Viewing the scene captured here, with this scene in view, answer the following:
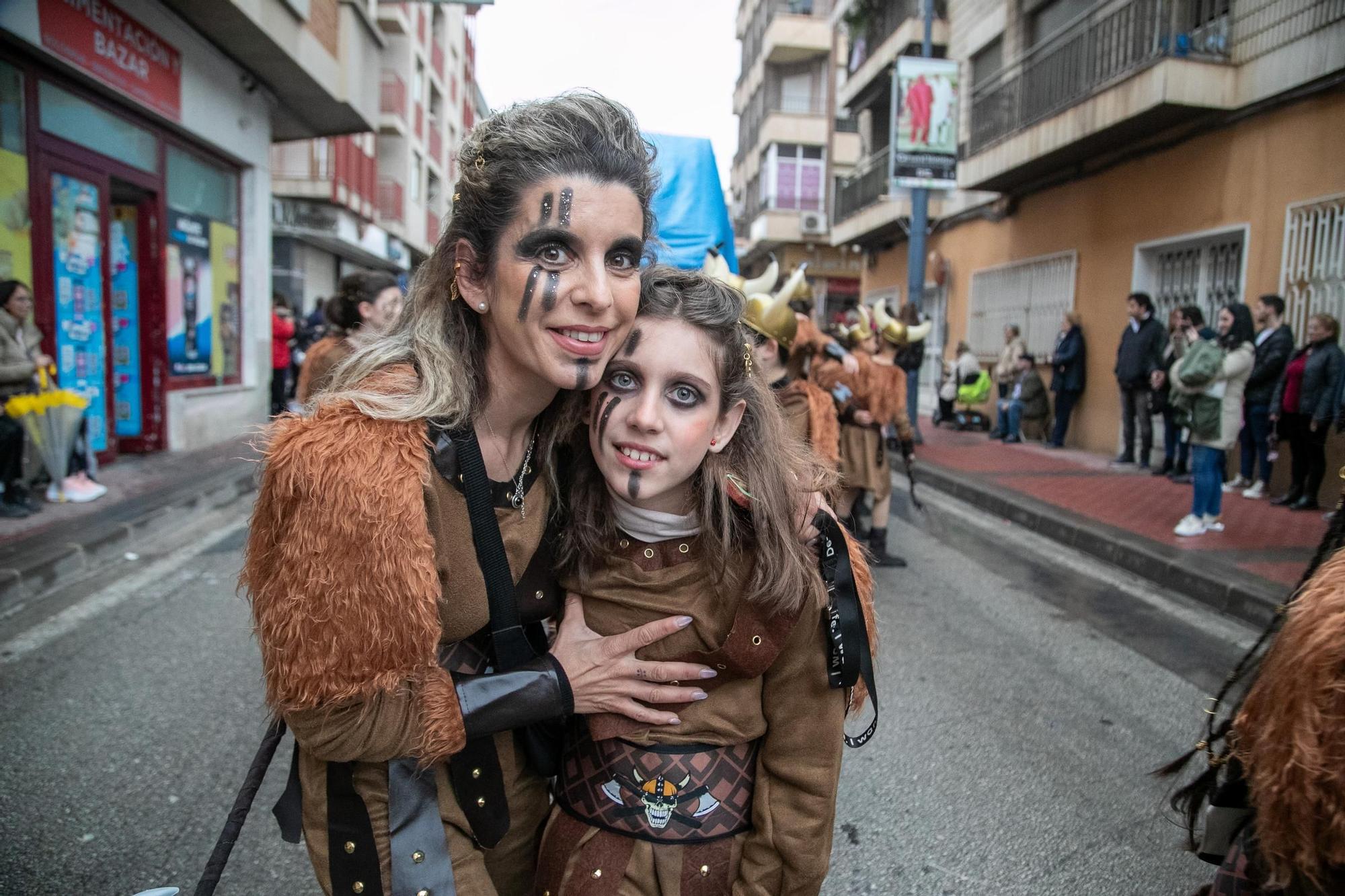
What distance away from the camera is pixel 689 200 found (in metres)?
6.12

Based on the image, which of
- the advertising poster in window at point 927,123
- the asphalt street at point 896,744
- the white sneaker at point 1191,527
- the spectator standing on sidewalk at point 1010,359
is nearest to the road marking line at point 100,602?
the asphalt street at point 896,744

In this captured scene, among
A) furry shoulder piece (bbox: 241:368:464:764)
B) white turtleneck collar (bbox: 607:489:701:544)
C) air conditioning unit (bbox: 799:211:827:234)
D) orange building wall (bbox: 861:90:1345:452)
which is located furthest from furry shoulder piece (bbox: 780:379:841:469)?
air conditioning unit (bbox: 799:211:827:234)

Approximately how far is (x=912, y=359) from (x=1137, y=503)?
4420 millimetres

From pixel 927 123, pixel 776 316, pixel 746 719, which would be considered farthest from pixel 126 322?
pixel 927 123

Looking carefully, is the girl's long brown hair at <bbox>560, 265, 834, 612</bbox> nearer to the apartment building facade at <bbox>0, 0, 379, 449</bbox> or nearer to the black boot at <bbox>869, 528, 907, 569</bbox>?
the black boot at <bbox>869, 528, 907, 569</bbox>

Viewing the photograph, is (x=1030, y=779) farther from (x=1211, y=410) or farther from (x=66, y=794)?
(x=1211, y=410)

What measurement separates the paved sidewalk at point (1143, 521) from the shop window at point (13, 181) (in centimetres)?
903

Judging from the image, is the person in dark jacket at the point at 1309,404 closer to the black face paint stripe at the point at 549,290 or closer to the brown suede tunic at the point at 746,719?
the brown suede tunic at the point at 746,719

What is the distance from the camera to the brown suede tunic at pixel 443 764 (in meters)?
1.36

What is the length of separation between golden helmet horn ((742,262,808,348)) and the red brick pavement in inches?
141

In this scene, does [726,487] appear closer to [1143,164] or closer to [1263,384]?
[1263,384]

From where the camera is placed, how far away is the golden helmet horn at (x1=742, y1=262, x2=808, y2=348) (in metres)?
4.61

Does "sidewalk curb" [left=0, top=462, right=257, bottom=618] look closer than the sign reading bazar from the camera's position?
Yes

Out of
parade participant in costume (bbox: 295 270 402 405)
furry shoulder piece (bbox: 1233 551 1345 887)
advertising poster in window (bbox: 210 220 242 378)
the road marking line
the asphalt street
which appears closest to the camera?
furry shoulder piece (bbox: 1233 551 1345 887)
